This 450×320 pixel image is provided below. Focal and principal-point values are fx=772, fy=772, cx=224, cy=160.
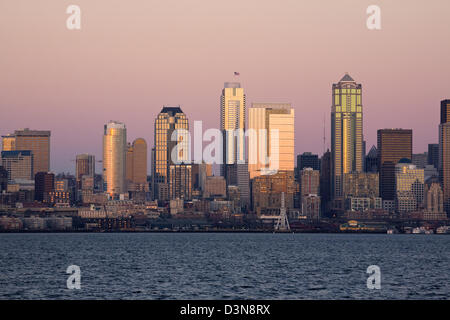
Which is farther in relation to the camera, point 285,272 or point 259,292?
point 285,272

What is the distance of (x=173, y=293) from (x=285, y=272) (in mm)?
25453

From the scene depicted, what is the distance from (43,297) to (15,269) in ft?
103

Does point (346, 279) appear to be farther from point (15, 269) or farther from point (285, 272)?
point (15, 269)

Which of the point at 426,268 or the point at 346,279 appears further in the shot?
the point at 426,268

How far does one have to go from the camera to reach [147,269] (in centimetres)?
7956
